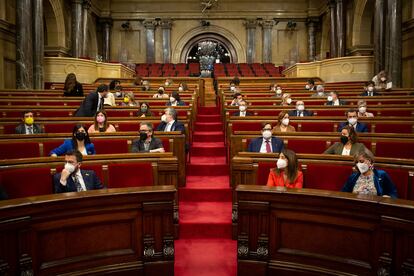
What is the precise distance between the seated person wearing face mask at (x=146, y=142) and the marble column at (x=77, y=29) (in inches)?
465

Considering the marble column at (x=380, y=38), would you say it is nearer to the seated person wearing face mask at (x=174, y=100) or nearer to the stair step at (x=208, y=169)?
the seated person wearing face mask at (x=174, y=100)

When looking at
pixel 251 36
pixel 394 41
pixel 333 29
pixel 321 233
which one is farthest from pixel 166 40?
pixel 321 233

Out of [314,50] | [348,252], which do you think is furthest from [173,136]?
[314,50]

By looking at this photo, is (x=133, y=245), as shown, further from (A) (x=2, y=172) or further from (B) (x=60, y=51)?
(B) (x=60, y=51)

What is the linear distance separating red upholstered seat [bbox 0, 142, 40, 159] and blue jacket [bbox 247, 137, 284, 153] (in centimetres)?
233

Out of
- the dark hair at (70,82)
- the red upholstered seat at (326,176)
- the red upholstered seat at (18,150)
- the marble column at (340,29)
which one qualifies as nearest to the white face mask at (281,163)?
the red upholstered seat at (326,176)

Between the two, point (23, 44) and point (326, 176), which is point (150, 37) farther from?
point (326, 176)

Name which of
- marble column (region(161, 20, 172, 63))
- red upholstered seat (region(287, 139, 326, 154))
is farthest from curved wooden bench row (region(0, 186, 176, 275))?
marble column (region(161, 20, 172, 63))

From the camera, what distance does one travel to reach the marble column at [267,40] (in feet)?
65.5

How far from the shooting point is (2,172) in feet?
11.6

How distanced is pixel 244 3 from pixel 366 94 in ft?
40.0

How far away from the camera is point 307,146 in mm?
4988

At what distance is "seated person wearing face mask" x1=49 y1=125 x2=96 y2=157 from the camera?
442cm

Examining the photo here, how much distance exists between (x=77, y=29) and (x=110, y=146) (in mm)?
11970
